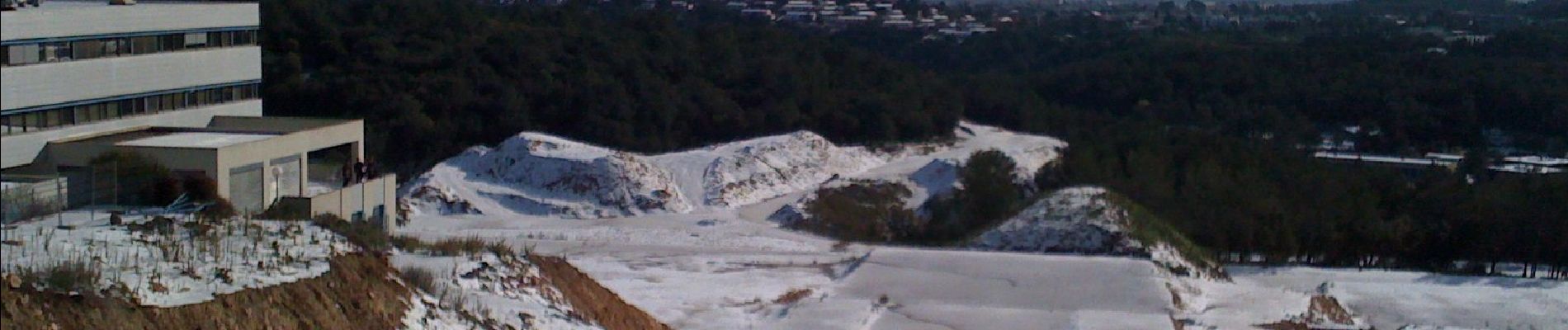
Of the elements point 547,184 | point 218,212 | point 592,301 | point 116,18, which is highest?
point 116,18

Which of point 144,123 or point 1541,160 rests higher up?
point 144,123

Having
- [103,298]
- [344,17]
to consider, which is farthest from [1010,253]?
[344,17]

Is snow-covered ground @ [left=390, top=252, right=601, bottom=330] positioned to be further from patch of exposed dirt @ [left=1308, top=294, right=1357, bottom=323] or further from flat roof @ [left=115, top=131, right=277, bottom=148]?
patch of exposed dirt @ [left=1308, top=294, right=1357, bottom=323]

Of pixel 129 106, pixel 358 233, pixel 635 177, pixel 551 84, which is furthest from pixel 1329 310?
pixel 551 84

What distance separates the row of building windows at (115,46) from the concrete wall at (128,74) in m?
0.08

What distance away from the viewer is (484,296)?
13.2m

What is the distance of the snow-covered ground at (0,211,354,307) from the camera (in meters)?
10.6

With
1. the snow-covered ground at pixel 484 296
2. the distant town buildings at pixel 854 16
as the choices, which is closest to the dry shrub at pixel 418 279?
the snow-covered ground at pixel 484 296

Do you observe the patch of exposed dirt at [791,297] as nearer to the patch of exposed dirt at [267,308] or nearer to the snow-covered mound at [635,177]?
the patch of exposed dirt at [267,308]

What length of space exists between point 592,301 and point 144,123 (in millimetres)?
8456

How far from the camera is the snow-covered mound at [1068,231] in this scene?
84.2 ft

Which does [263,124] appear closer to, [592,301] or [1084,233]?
[592,301]

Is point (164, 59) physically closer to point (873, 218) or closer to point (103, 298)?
point (103, 298)

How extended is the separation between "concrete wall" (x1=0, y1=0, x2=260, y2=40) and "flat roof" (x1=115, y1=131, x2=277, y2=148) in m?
1.48
